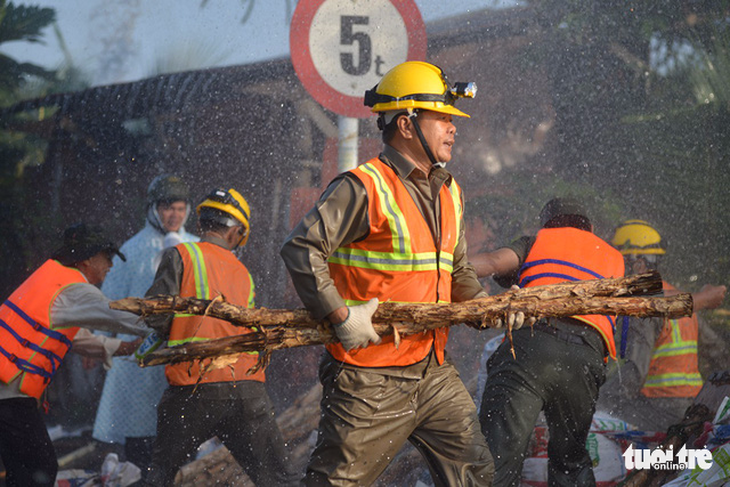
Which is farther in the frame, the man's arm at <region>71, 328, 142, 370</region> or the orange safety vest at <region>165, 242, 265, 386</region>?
the man's arm at <region>71, 328, 142, 370</region>

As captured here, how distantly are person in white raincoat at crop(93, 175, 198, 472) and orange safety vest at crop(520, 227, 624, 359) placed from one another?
110 inches

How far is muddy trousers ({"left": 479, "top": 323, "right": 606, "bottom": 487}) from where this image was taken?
4090 millimetres

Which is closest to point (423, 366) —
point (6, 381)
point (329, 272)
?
point (329, 272)

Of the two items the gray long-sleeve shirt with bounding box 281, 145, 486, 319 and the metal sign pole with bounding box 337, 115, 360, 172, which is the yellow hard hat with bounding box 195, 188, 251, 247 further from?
the gray long-sleeve shirt with bounding box 281, 145, 486, 319

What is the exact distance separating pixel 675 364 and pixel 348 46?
3.05m

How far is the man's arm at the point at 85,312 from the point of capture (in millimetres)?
4566

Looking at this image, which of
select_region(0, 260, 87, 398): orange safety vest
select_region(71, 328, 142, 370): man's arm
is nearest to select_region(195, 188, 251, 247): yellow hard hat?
select_region(0, 260, 87, 398): orange safety vest

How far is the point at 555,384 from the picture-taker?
4.22 meters

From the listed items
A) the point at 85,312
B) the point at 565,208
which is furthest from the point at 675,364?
the point at 85,312

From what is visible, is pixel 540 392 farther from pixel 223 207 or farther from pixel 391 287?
pixel 223 207

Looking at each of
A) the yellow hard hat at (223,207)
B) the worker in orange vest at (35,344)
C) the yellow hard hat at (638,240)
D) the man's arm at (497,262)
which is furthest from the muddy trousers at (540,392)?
the yellow hard hat at (638,240)

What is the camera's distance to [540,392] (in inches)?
166

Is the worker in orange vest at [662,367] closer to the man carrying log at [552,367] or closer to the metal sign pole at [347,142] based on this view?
the man carrying log at [552,367]

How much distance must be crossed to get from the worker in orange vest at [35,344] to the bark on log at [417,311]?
1.46 m
